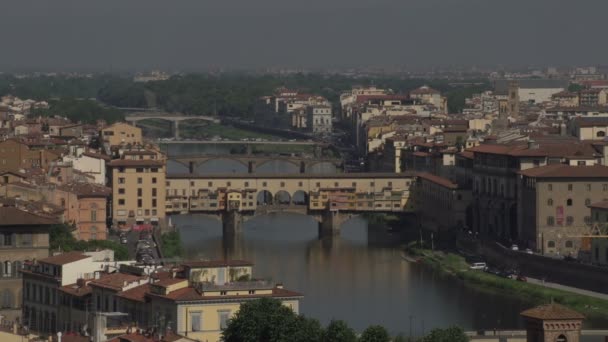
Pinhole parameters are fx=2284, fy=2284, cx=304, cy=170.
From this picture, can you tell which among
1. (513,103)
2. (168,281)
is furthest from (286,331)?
(513,103)

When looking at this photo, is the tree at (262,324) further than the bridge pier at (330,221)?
No

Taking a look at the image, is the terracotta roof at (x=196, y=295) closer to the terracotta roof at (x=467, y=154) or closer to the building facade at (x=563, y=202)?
the building facade at (x=563, y=202)

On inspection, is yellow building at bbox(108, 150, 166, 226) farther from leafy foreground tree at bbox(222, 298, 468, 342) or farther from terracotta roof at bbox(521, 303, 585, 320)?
terracotta roof at bbox(521, 303, 585, 320)

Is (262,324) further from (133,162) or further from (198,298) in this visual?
(133,162)

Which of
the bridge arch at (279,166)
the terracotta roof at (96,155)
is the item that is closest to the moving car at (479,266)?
the terracotta roof at (96,155)

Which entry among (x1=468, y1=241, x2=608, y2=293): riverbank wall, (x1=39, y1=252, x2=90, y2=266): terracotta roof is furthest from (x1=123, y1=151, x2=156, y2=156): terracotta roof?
(x1=39, y1=252, x2=90, y2=266): terracotta roof
